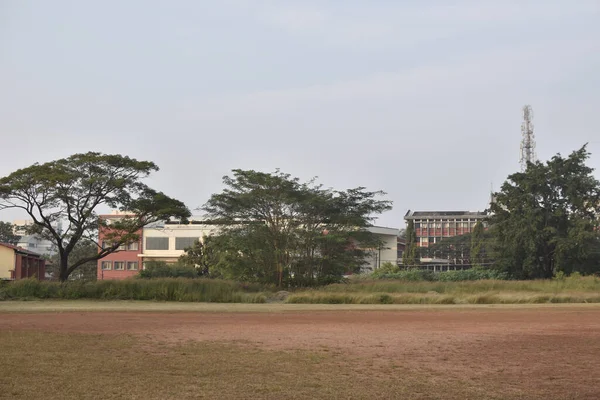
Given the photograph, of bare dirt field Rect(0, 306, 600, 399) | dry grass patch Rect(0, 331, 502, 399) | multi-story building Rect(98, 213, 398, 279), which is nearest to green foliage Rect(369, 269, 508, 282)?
bare dirt field Rect(0, 306, 600, 399)

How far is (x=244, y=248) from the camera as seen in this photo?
1662 inches

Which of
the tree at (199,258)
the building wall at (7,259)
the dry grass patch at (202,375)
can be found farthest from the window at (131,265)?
the dry grass patch at (202,375)

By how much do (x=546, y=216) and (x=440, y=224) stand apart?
72307mm

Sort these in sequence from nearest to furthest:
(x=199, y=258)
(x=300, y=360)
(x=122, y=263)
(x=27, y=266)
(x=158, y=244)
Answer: (x=300, y=360) → (x=27, y=266) → (x=199, y=258) → (x=122, y=263) → (x=158, y=244)

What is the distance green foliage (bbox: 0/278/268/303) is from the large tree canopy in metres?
6.18

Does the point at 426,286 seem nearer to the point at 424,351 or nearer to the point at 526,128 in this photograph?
the point at 424,351

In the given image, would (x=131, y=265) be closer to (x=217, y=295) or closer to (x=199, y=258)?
(x=199, y=258)

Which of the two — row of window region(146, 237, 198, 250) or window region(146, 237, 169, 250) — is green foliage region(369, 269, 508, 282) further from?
window region(146, 237, 169, 250)

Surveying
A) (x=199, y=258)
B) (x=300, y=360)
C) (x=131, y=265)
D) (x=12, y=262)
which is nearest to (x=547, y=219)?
(x=199, y=258)

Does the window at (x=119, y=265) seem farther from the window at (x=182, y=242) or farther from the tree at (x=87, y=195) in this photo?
the tree at (x=87, y=195)

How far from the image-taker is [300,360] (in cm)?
A: 1190

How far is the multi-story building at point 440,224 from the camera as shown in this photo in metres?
129

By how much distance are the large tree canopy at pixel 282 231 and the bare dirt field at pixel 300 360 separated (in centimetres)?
2230

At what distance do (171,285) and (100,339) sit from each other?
21.1m
